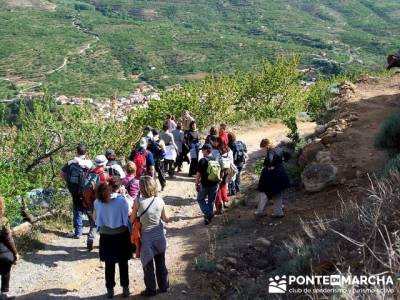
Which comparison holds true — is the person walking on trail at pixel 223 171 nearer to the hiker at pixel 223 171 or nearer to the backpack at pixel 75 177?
the hiker at pixel 223 171

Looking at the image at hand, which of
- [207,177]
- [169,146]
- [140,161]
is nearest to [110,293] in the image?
[207,177]

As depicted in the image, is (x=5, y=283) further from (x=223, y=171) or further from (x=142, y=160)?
(x=223, y=171)

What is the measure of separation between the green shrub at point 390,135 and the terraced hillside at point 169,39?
168 ft

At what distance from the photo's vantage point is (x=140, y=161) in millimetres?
9602

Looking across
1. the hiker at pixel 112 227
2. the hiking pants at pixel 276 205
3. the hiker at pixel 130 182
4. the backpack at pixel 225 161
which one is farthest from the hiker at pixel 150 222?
the backpack at pixel 225 161

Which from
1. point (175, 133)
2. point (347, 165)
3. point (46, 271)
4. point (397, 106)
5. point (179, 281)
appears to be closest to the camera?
point (179, 281)

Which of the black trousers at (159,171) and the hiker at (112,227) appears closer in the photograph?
the hiker at (112,227)

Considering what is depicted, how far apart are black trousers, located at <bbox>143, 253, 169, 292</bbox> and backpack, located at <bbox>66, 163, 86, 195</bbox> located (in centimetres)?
239

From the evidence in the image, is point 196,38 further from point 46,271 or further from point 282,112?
point 46,271

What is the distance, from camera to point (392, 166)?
739 cm

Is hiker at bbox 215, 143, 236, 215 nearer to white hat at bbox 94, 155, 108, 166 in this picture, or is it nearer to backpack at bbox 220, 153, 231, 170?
backpack at bbox 220, 153, 231, 170

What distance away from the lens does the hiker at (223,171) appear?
31.2ft

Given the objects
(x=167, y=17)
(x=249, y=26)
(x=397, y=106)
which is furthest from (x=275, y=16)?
(x=397, y=106)

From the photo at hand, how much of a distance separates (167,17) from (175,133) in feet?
420
